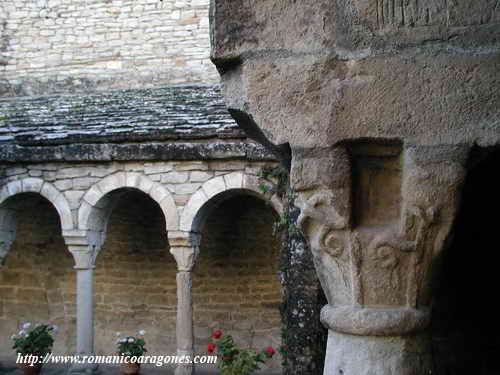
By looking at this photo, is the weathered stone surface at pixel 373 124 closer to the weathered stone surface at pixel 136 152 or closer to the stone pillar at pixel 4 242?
the weathered stone surface at pixel 136 152

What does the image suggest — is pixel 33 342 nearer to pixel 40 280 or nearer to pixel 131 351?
pixel 131 351

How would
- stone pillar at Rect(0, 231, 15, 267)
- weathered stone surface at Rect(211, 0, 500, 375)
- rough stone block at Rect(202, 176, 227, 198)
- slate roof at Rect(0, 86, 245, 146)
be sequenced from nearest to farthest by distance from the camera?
weathered stone surface at Rect(211, 0, 500, 375), rough stone block at Rect(202, 176, 227, 198), slate roof at Rect(0, 86, 245, 146), stone pillar at Rect(0, 231, 15, 267)

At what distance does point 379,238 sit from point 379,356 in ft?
1.07

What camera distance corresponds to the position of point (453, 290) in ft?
8.50

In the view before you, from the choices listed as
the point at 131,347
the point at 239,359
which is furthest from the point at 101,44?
the point at 239,359

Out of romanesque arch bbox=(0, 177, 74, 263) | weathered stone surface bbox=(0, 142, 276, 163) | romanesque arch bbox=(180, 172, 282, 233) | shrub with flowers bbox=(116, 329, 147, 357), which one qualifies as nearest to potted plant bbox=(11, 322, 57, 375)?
shrub with flowers bbox=(116, 329, 147, 357)

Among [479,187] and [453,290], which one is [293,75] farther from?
[453,290]

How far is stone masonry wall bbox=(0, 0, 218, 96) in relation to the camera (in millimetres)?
10242

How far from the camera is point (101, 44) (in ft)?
34.9

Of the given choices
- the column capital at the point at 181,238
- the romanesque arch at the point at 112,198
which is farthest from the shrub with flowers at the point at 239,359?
the romanesque arch at the point at 112,198

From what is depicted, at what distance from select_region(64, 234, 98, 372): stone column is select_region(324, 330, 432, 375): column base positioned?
21.2 ft

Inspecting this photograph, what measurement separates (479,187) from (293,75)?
1139mm

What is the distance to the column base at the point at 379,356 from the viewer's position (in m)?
1.61

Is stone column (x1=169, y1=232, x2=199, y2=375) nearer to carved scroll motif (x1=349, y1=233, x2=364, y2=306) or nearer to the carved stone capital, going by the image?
the carved stone capital
